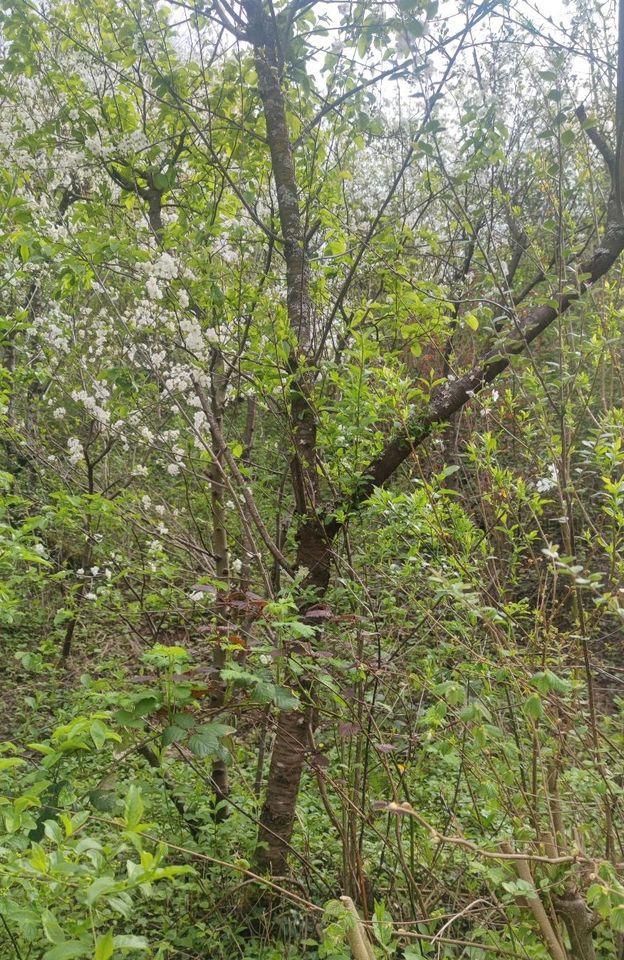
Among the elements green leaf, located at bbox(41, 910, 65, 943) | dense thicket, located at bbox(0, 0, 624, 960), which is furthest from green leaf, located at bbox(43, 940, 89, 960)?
dense thicket, located at bbox(0, 0, 624, 960)

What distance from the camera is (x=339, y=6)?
2836 mm

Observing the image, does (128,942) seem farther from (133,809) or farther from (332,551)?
(332,551)

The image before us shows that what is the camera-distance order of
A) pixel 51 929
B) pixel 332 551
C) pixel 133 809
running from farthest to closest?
pixel 332 551
pixel 133 809
pixel 51 929

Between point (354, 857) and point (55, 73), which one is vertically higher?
point (55, 73)

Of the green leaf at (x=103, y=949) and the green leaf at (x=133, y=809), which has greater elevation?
the green leaf at (x=133, y=809)

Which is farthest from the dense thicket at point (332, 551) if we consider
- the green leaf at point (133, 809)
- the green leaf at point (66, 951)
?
the green leaf at point (66, 951)

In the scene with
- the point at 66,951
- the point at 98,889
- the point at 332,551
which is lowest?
the point at 66,951

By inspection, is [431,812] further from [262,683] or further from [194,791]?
[262,683]

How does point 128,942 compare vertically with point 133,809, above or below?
below

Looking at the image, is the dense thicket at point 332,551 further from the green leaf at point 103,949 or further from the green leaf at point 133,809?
the green leaf at point 103,949

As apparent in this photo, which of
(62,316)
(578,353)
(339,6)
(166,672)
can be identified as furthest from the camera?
(62,316)

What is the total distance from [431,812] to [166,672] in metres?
2.25

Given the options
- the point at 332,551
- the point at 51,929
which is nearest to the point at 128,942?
→ the point at 51,929

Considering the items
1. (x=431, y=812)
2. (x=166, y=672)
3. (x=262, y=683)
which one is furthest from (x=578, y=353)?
(x=431, y=812)
